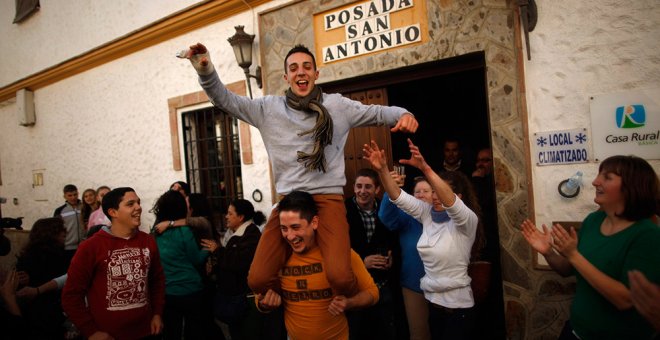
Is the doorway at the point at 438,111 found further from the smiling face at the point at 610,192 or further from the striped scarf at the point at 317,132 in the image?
the striped scarf at the point at 317,132

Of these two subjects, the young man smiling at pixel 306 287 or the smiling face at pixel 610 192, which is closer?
the smiling face at pixel 610 192

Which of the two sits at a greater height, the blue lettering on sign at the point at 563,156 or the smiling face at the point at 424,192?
the blue lettering on sign at the point at 563,156

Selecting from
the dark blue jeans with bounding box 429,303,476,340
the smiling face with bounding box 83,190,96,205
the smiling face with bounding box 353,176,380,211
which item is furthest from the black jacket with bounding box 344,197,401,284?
the smiling face with bounding box 83,190,96,205

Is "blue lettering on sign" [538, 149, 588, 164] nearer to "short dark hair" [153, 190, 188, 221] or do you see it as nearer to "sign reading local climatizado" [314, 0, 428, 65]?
"sign reading local climatizado" [314, 0, 428, 65]

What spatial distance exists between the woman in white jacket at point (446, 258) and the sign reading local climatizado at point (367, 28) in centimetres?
192

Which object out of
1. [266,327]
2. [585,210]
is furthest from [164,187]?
[585,210]

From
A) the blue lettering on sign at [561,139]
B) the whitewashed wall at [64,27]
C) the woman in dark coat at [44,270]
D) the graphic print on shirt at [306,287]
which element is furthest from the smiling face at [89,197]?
the blue lettering on sign at [561,139]

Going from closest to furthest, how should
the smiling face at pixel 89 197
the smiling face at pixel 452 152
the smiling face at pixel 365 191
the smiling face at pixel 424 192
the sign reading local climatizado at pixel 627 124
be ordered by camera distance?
the sign reading local climatizado at pixel 627 124 < the smiling face at pixel 424 192 < the smiling face at pixel 365 191 < the smiling face at pixel 452 152 < the smiling face at pixel 89 197

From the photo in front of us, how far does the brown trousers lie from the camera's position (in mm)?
2289

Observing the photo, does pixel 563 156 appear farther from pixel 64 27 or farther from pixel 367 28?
pixel 64 27

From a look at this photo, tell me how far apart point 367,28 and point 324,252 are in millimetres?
3022

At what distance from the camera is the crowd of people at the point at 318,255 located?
2121 millimetres

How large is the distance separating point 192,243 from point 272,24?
304cm

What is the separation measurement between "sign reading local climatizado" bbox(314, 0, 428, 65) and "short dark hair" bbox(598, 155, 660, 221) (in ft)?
8.30
